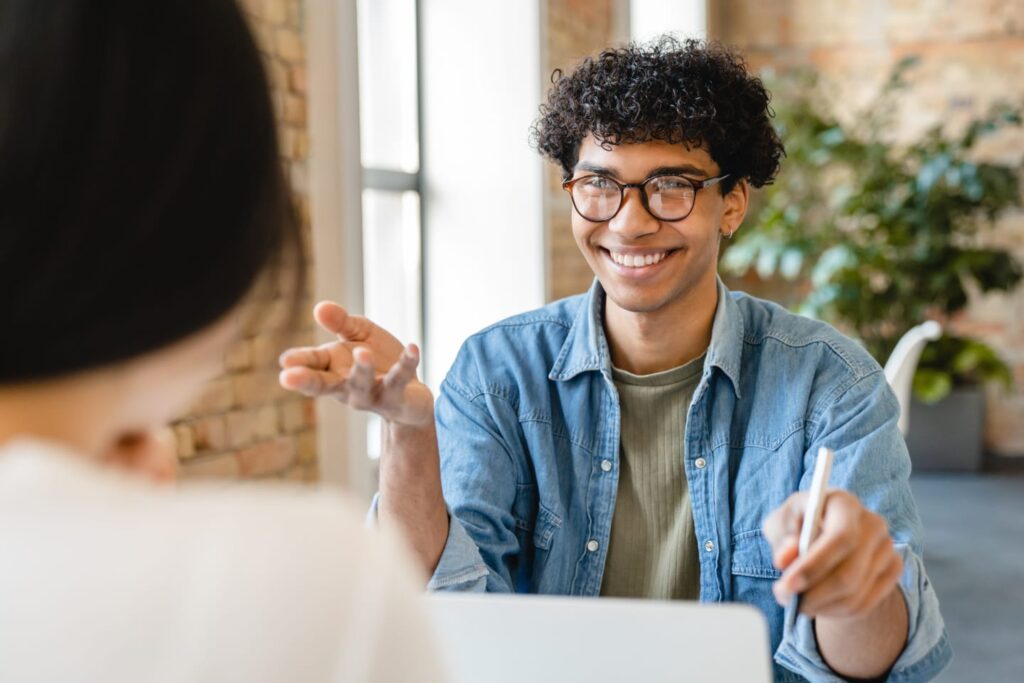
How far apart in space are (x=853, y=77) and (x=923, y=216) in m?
1.28

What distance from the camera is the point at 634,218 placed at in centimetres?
155

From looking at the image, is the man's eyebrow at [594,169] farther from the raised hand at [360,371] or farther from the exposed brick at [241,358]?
the exposed brick at [241,358]

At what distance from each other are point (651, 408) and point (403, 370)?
51 centimetres

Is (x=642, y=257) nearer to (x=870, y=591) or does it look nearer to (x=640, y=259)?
(x=640, y=259)

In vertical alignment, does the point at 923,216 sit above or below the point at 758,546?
above

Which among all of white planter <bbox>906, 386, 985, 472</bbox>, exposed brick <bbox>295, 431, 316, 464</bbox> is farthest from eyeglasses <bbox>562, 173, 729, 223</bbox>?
white planter <bbox>906, 386, 985, 472</bbox>

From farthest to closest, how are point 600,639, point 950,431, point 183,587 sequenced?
point 950,431 → point 600,639 → point 183,587

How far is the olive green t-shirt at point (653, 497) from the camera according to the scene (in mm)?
1430

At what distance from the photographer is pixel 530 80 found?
3914mm

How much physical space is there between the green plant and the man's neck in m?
3.84

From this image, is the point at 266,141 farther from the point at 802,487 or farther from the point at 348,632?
the point at 802,487

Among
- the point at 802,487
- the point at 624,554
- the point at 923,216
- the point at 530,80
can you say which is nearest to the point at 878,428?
the point at 802,487

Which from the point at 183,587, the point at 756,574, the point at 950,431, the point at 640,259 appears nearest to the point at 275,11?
the point at 640,259

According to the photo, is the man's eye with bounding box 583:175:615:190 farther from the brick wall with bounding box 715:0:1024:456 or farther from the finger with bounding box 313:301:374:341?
the brick wall with bounding box 715:0:1024:456
